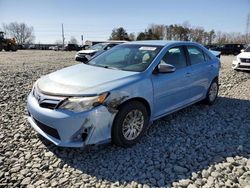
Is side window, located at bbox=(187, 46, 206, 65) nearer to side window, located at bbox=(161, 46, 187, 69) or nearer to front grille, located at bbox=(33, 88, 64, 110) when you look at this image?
side window, located at bbox=(161, 46, 187, 69)

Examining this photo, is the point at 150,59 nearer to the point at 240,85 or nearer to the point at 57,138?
the point at 57,138

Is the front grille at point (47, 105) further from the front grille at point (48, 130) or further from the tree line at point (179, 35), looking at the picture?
the tree line at point (179, 35)

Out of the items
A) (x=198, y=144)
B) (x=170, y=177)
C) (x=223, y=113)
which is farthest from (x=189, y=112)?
(x=170, y=177)

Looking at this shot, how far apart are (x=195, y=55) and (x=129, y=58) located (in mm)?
1598

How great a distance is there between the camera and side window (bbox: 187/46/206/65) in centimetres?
501

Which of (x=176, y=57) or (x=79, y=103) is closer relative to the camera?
(x=79, y=103)

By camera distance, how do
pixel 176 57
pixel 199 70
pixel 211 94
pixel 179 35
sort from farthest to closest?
pixel 179 35
pixel 211 94
pixel 199 70
pixel 176 57

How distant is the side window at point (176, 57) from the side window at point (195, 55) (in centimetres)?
27

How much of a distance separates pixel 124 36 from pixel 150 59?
63.1 metres

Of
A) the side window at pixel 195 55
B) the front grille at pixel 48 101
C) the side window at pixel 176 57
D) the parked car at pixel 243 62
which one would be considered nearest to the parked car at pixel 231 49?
the parked car at pixel 243 62

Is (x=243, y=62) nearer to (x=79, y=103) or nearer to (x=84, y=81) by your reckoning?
(x=84, y=81)

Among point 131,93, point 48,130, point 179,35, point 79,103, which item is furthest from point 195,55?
point 179,35

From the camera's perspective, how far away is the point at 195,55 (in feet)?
17.0

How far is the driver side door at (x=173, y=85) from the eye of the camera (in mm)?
4008
